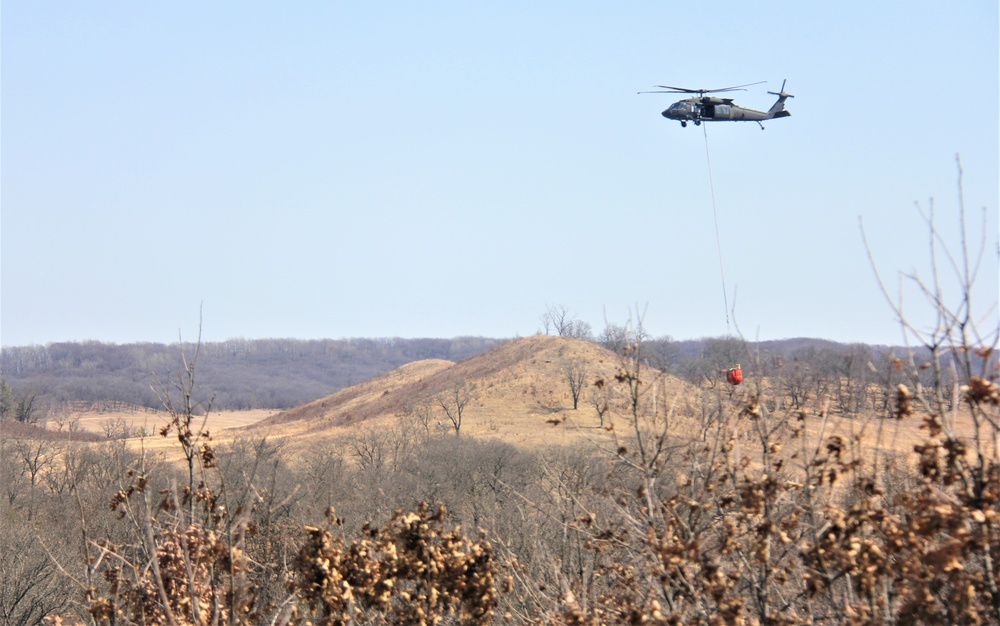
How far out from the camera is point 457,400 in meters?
75.8

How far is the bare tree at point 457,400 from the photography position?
73.0 meters

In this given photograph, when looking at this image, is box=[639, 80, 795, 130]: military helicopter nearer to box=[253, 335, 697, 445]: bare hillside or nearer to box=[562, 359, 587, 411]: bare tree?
box=[253, 335, 697, 445]: bare hillside

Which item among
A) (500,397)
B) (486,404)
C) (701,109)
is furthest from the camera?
(500,397)

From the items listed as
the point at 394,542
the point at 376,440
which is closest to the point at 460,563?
the point at 394,542

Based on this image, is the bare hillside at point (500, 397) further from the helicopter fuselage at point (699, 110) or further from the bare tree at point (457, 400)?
the helicopter fuselage at point (699, 110)

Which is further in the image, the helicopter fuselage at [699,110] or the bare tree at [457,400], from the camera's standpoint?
the bare tree at [457,400]

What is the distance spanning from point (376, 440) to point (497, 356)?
48.2 m

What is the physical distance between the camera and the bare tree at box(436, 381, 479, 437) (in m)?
73.0

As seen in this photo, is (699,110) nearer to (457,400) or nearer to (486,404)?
(457,400)

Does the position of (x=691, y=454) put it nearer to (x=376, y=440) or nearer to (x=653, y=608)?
(x=653, y=608)

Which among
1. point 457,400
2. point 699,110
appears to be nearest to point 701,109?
A: point 699,110

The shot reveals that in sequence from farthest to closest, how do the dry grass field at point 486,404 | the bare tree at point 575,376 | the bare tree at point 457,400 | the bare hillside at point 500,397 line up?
1. the bare tree at point 575,376
2. the bare tree at point 457,400
3. the bare hillside at point 500,397
4. the dry grass field at point 486,404

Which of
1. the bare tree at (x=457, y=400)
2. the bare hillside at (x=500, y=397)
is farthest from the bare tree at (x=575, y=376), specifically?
the bare tree at (x=457, y=400)

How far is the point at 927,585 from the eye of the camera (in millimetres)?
5441
